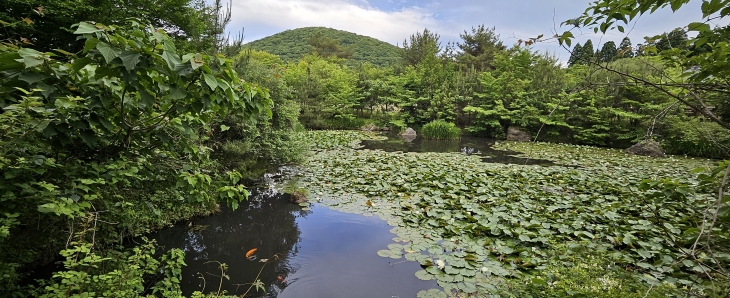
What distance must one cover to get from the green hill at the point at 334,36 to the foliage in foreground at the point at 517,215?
35019mm

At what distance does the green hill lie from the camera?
137 feet

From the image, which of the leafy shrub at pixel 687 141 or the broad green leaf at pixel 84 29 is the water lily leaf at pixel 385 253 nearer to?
the broad green leaf at pixel 84 29

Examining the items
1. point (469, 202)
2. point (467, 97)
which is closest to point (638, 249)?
point (469, 202)

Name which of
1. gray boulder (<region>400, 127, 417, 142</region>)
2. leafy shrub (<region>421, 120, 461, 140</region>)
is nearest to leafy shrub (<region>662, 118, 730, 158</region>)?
leafy shrub (<region>421, 120, 461, 140</region>)

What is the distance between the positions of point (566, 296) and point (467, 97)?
15.6 meters

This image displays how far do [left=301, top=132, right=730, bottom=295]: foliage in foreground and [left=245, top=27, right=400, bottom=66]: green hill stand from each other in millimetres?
35019

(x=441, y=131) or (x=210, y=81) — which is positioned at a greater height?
(x=210, y=81)

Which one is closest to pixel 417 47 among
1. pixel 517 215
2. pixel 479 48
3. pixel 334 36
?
pixel 479 48

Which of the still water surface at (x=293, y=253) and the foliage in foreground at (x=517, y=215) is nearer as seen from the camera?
the foliage in foreground at (x=517, y=215)

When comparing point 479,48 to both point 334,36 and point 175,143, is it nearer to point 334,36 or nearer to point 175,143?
point 175,143

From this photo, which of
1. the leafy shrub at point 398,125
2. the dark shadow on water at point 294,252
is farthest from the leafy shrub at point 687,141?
the dark shadow on water at point 294,252

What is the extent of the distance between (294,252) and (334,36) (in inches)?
2025

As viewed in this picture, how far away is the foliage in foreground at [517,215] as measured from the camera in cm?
275

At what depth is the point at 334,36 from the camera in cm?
5112
